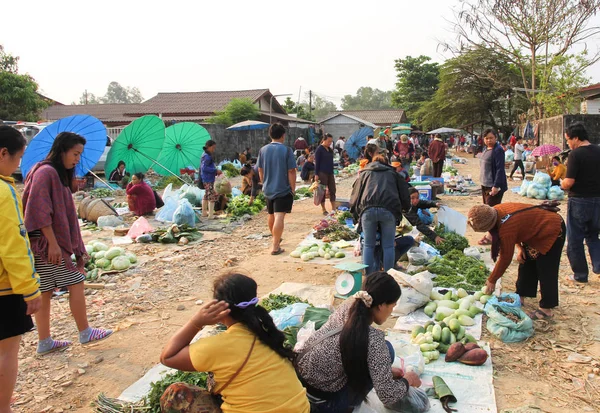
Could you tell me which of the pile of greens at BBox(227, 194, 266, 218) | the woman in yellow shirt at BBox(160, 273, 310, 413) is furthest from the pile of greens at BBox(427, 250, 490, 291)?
the pile of greens at BBox(227, 194, 266, 218)

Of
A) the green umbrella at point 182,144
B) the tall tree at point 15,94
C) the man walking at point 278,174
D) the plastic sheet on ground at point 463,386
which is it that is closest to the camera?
the plastic sheet on ground at point 463,386

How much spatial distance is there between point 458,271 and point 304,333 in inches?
111

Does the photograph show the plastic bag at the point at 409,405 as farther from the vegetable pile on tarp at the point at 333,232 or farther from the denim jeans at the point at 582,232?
the vegetable pile on tarp at the point at 333,232

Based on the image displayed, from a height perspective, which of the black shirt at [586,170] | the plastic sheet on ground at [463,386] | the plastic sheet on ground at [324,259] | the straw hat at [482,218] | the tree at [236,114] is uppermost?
the tree at [236,114]

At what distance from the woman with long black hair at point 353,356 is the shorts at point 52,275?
7.11 ft

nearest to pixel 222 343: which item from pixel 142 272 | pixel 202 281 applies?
pixel 202 281

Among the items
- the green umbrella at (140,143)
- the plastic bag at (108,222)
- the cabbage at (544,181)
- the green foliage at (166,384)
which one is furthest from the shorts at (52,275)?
the cabbage at (544,181)

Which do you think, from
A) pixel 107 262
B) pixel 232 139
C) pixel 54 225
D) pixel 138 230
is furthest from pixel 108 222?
pixel 232 139

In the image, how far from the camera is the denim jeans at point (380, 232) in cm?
498

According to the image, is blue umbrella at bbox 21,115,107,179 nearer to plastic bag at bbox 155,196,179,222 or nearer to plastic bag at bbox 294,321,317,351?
plastic bag at bbox 155,196,179,222

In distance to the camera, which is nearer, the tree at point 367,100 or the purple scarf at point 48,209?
the purple scarf at point 48,209

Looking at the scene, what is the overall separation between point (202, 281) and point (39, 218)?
2734mm

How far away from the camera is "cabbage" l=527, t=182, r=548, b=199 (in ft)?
37.8

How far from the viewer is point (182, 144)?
13.5 meters
